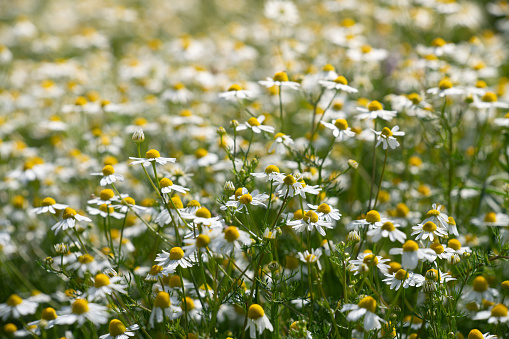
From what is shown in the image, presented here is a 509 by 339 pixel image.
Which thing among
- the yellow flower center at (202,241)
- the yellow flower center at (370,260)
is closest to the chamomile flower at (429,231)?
the yellow flower center at (370,260)

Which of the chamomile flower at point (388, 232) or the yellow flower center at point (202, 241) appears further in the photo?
the chamomile flower at point (388, 232)

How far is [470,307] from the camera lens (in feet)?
8.14

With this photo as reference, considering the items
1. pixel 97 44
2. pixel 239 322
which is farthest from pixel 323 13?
pixel 239 322

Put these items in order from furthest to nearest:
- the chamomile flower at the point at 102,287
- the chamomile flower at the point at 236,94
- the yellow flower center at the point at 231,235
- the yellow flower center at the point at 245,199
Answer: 1. the chamomile flower at the point at 236,94
2. the yellow flower center at the point at 245,199
3. the chamomile flower at the point at 102,287
4. the yellow flower center at the point at 231,235

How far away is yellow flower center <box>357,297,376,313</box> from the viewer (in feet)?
6.22

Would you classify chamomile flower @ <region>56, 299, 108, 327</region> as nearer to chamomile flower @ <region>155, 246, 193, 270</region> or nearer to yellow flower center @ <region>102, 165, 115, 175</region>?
chamomile flower @ <region>155, 246, 193, 270</region>

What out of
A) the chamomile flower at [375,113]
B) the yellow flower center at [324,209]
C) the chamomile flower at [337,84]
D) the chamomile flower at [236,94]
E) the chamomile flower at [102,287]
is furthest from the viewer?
the chamomile flower at [236,94]

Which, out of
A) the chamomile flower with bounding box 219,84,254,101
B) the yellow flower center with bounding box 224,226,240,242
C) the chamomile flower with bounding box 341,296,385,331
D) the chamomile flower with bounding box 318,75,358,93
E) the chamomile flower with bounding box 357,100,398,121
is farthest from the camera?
the chamomile flower with bounding box 219,84,254,101

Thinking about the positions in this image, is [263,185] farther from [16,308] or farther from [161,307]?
[16,308]

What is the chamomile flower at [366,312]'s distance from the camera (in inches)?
73.4

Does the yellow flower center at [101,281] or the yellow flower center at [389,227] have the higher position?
the yellow flower center at [389,227]

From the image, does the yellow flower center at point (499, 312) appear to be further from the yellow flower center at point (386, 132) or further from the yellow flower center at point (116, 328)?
the yellow flower center at point (116, 328)

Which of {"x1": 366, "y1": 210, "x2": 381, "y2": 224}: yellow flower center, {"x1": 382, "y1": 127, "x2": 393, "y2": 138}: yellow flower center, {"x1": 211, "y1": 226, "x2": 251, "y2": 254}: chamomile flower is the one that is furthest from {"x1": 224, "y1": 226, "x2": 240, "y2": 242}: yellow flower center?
{"x1": 382, "y1": 127, "x2": 393, "y2": 138}: yellow flower center

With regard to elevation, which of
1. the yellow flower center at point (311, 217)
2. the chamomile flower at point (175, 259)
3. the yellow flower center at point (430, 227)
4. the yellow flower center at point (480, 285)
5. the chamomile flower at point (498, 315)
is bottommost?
the yellow flower center at point (480, 285)
